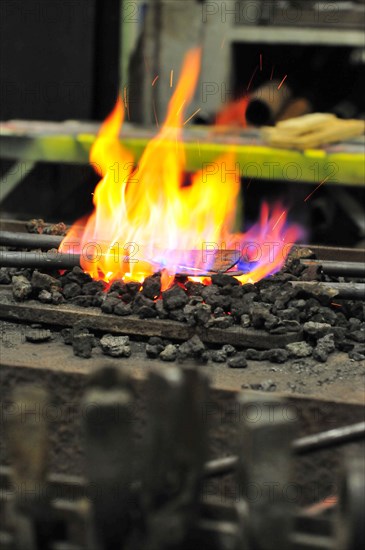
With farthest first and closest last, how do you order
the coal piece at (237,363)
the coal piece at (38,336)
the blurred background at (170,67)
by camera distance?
the blurred background at (170,67), the coal piece at (38,336), the coal piece at (237,363)

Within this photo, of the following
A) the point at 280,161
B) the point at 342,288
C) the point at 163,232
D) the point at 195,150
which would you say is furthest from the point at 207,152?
the point at 342,288

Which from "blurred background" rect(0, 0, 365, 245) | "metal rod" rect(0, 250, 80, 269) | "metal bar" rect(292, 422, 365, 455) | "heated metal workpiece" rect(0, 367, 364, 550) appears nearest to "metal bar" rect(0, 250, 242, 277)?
"metal rod" rect(0, 250, 80, 269)

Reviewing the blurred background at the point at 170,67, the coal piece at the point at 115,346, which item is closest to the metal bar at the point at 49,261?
the coal piece at the point at 115,346

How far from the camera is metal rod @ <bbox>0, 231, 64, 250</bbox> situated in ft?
10.1

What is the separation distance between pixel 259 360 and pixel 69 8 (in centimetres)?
418

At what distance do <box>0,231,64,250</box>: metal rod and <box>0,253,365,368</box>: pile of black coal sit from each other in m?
0.16

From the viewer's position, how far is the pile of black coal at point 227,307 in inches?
102

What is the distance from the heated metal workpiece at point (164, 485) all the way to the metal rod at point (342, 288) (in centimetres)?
116

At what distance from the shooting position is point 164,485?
168 cm

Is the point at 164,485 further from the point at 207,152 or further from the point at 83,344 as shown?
the point at 207,152

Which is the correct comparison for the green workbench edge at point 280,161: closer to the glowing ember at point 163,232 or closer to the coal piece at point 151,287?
the glowing ember at point 163,232

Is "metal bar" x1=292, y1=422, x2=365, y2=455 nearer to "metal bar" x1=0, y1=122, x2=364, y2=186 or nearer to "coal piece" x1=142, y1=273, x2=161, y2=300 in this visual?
"coal piece" x1=142, y1=273, x2=161, y2=300

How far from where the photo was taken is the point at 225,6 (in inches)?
227

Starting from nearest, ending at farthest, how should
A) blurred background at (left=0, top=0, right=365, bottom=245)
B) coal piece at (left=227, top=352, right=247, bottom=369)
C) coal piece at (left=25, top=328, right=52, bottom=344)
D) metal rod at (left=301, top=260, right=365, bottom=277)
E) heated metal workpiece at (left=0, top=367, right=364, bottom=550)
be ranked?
heated metal workpiece at (left=0, top=367, right=364, bottom=550) → coal piece at (left=227, top=352, right=247, bottom=369) → coal piece at (left=25, top=328, right=52, bottom=344) → metal rod at (left=301, top=260, right=365, bottom=277) → blurred background at (left=0, top=0, right=365, bottom=245)
